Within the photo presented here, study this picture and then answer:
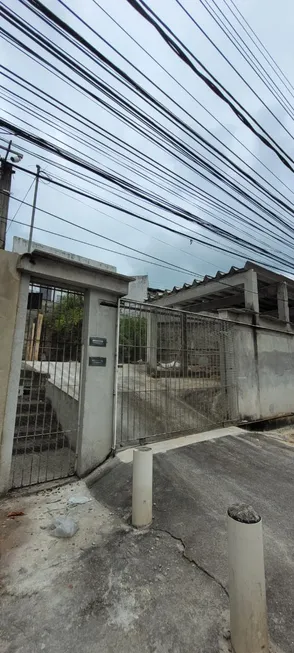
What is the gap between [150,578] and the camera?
6.71ft

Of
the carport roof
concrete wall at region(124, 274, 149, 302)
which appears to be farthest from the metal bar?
concrete wall at region(124, 274, 149, 302)

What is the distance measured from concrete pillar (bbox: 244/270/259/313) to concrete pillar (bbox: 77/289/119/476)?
4.82 m

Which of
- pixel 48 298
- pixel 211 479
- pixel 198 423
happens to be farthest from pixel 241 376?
pixel 48 298

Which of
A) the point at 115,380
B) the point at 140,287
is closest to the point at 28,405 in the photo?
the point at 115,380

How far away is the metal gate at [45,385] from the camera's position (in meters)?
3.44

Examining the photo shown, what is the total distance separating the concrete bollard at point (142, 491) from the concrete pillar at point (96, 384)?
1207 millimetres

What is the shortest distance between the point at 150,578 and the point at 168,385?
302 centimetres

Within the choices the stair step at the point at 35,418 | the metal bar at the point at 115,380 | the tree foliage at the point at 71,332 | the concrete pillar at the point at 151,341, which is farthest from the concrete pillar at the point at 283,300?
the stair step at the point at 35,418

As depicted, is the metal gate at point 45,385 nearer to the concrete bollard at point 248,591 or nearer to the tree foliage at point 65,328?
the tree foliage at point 65,328

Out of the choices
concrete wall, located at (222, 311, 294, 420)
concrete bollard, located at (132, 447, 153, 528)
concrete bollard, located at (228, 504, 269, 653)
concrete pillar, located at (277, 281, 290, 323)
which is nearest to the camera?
concrete bollard, located at (228, 504, 269, 653)

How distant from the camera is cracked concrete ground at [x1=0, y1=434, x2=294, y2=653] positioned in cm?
162

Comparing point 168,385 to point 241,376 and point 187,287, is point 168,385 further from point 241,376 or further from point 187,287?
point 187,287

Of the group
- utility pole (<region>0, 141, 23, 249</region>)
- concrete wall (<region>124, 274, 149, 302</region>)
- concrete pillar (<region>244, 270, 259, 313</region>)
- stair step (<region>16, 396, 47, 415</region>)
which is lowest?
stair step (<region>16, 396, 47, 415</region>)

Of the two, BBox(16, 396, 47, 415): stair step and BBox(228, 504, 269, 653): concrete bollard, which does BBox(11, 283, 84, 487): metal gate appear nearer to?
BBox(16, 396, 47, 415): stair step
